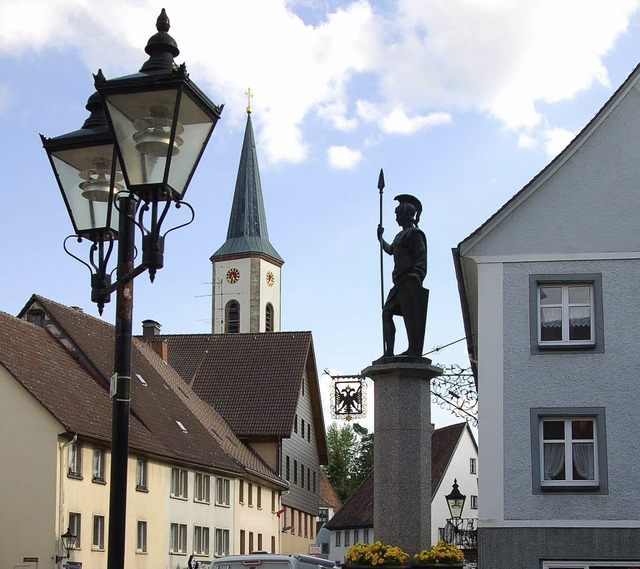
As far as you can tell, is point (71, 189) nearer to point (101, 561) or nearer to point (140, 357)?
point (101, 561)

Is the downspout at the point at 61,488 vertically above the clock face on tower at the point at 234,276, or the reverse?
the clock face on tower at the point at 234,276

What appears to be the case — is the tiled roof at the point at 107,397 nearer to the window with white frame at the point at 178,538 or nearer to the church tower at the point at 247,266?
the window with white frame at the point at 178,538

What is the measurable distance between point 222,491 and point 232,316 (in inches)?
2291

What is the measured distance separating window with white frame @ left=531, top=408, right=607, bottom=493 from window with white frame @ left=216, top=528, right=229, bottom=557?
25.8 meters

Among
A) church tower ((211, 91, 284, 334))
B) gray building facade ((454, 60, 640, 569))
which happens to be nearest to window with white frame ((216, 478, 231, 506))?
gray building facade ((454, 60, 640, 569))

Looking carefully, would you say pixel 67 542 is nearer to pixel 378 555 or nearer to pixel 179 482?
pixel 179 482

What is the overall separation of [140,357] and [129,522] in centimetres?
1296

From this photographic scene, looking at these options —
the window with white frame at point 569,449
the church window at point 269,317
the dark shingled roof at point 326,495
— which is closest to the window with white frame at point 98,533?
the window with white frame at point 569,449

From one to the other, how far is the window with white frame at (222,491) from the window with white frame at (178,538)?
3.72 meters

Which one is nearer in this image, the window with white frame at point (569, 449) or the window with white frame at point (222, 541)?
the window with white frame at point (569, 449)

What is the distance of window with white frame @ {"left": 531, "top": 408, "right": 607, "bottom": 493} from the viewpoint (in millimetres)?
21297

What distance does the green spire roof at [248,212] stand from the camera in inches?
4119

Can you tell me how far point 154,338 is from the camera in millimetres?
55625

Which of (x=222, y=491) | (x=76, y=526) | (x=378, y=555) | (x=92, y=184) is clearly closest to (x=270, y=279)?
(x=222, y=491)
